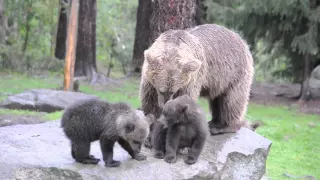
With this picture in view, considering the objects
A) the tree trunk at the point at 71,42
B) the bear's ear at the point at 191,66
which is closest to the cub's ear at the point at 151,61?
the bear's ear at the point at 191,66

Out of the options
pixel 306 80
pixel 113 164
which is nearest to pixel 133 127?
pixel 113 164

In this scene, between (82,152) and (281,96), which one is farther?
(281,96)

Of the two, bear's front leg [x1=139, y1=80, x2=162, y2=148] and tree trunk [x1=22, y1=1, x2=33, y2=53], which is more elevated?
bear's front leg [x1=139, y1=80, x2=162, y2=148]

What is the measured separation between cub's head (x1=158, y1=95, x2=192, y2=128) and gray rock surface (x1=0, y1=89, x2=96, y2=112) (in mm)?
9137

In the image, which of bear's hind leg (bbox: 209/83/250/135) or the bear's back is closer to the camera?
the bear's back

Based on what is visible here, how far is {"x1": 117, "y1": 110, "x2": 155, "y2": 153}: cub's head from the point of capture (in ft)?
19.6

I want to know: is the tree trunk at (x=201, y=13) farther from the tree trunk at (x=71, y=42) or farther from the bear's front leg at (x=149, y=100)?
the bear's front leg at (x=149, y=100)

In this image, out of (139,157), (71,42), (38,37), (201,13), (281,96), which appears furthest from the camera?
(38,37)

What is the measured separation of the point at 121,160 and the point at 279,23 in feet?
50.9

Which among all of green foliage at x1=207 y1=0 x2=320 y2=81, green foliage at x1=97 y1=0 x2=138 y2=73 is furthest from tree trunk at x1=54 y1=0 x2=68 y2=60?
green foliage at x1=207 y1=0 x2=320 y2=81

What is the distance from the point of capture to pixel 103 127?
608 centimetres

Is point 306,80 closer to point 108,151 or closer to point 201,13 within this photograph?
point 201,13

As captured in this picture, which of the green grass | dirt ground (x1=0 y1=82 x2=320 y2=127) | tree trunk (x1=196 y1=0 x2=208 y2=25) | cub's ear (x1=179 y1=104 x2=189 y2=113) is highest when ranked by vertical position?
tree trunk (x1=196 y1=0 x2=208 y2=25)

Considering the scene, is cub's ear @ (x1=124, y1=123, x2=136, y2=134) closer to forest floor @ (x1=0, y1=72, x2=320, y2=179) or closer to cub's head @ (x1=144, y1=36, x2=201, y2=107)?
cub's head @ (x1=144, y1=36, x2=201, y2=107)
